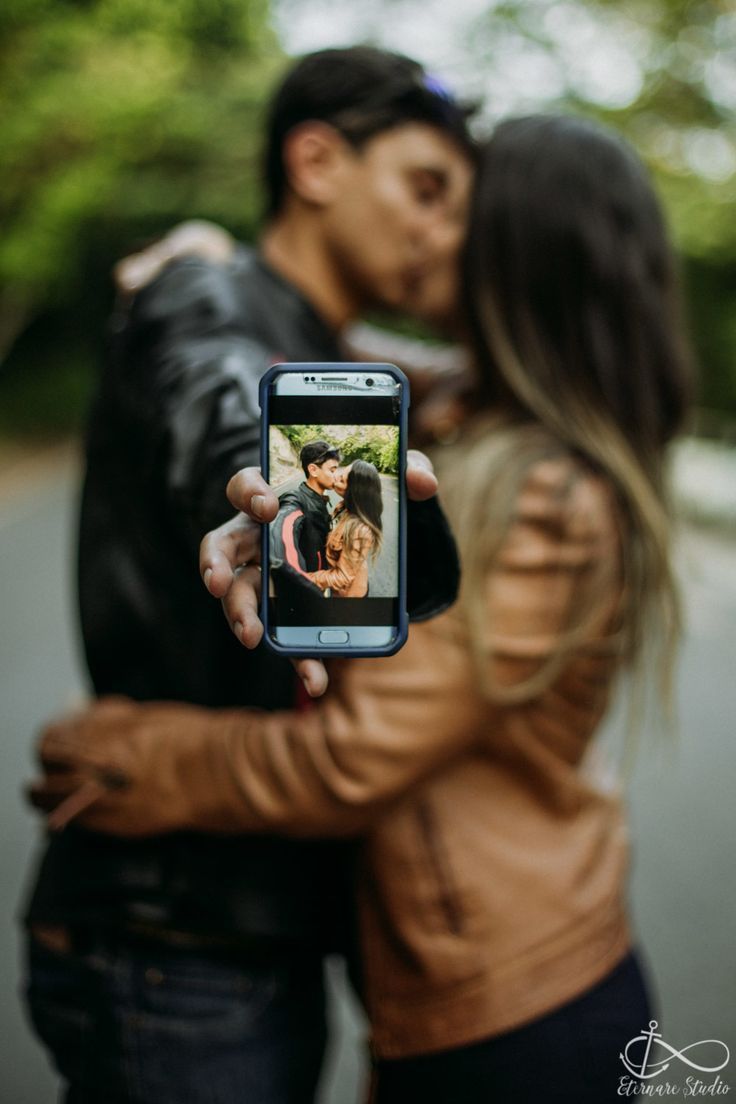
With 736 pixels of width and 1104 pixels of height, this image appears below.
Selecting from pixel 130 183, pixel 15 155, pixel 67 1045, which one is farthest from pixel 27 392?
pixel 67 1045

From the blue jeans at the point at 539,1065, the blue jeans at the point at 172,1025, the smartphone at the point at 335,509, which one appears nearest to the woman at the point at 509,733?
the blue jeans at the point at 539,1065

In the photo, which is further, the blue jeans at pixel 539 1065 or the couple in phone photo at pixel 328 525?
the blue jeans at pixel 539 1065

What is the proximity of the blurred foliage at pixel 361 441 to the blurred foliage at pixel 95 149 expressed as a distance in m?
1.53

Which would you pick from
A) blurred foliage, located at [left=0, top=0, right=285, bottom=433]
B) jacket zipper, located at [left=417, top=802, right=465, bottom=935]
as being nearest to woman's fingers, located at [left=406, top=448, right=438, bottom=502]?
jacket zipper, located at [left=417, top=802, right=465, bottom=935]

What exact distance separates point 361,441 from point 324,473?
4 centimetres

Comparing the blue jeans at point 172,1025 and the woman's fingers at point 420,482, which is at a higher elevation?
the woman's fingers at point 420,482

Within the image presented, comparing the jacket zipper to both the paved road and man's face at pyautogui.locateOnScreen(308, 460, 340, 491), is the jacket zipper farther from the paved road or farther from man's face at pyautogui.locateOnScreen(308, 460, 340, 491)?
man's face at pyautogui.locateOnScreen(308, 460, 340, 491)

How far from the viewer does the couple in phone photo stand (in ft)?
2.58

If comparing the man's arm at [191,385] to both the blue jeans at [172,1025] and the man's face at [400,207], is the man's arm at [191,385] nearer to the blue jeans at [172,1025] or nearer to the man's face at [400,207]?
the man's face at [400,207]

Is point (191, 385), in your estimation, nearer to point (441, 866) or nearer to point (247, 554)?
point (247, 554)

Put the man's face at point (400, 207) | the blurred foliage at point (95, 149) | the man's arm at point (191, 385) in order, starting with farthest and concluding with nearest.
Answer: the blurred foliage at point (95, 149) < the man's face at point (400, 207) < the man's arm at point (191, 385)

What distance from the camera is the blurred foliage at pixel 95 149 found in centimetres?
614

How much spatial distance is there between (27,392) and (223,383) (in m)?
19.2

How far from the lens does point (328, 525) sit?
79 centimetres
